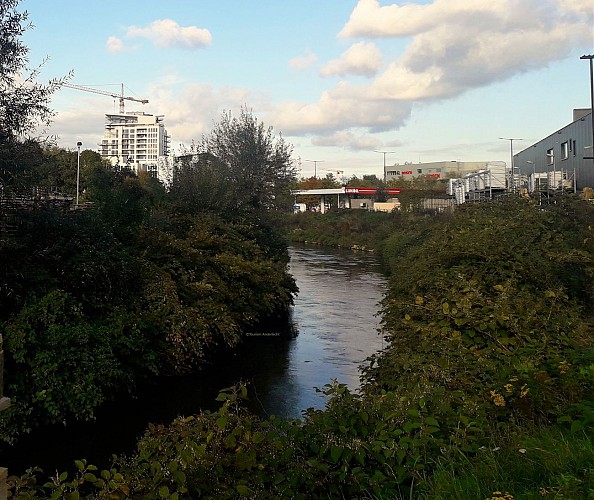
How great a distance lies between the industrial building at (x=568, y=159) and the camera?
2694 centimetres

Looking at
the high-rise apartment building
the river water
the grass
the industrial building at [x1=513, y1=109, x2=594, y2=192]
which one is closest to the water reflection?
the river water

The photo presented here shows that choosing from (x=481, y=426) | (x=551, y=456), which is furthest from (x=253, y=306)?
(x=551, y=456)

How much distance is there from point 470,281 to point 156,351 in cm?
773

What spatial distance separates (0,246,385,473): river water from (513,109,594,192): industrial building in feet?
28.4

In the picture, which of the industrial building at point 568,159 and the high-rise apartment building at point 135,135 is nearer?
the industrial building at point 568,159

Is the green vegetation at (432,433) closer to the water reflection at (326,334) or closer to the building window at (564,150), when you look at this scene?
the water reflection at (326,334)

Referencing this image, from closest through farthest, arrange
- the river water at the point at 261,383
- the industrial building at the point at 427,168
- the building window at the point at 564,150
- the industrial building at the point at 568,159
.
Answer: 1. the river water at the point at 261,383
2. the industrial building at the point at 568,159
3. the building window at the point at 564,150
4. the industrial building at the point at 427,168

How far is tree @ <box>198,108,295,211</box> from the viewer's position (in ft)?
92.9

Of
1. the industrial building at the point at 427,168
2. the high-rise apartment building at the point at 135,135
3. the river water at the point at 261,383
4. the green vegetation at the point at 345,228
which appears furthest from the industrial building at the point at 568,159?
the high-rise apartment building at the point at 135,135

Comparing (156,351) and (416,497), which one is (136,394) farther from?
(416,497)

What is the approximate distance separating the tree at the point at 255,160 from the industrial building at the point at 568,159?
10.5 metres

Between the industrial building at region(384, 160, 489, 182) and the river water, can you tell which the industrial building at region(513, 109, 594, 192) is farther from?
the industrial building at region(384, 160, 489, 182)

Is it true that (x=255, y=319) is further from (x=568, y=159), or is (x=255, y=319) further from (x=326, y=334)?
(x=568, y=159)

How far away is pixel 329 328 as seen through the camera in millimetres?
21031
